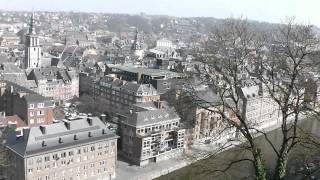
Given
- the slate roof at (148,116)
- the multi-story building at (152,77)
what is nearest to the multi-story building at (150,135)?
the slate roof at (148,116)

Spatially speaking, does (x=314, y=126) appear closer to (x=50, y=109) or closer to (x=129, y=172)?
(x=129, y=172)

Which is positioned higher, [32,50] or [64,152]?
[32,50]

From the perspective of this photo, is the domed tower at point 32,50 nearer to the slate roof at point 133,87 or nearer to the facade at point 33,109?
the slate roof at point 133,87

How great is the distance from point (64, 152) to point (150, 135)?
891cm

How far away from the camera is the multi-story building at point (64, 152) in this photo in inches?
1141

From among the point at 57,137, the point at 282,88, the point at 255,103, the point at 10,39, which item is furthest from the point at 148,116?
the point at 10,39

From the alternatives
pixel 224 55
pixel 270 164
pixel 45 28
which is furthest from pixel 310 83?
pixel 45 28

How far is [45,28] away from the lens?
548 ft

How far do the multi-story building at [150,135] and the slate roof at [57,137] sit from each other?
13.9 ft

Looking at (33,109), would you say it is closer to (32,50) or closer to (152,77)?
(152,77)

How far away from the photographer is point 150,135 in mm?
37250

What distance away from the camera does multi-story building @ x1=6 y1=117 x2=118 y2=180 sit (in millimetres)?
28984

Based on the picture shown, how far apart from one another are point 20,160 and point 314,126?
35558 millimetres

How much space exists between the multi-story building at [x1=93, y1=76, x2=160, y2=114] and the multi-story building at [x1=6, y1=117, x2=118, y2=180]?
14.5 m
